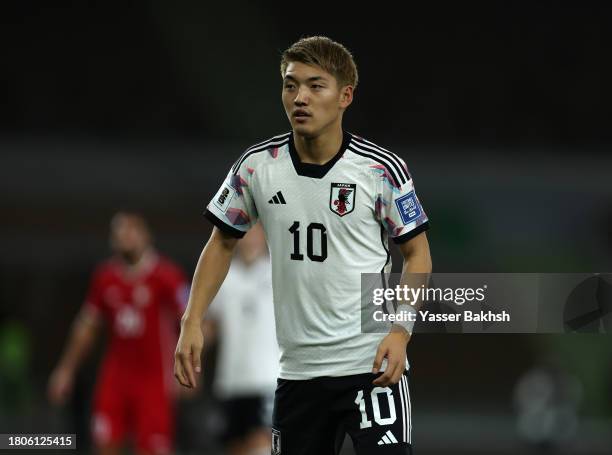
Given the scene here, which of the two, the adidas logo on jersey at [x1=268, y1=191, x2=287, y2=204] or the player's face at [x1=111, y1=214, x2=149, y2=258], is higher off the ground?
the player's face at [x1=111, y1=214, x2=149, y2=258]

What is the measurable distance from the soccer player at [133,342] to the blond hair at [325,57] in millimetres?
4676

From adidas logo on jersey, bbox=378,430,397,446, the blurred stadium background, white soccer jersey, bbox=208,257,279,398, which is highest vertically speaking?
the blurred stadium background

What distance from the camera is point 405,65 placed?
72.0ft

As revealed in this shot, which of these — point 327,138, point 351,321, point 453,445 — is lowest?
point 453,445

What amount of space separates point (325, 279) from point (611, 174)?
17.5 m

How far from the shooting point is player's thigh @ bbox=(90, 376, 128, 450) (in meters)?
8.39

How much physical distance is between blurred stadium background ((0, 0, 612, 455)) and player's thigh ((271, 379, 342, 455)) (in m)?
11.2

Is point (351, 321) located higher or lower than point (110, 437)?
higher

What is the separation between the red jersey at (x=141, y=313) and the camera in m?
8.55

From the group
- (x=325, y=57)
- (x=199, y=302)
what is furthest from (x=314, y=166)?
(x=199, y=302)

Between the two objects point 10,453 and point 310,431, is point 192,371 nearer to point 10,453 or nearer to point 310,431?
point 310,431

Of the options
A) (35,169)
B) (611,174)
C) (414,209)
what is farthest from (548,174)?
(414,209)

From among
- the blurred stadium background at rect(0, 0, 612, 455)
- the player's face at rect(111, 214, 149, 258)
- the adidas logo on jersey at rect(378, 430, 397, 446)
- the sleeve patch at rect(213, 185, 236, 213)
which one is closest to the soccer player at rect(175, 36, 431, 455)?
the adidas logo on jersey at rect(378, 430, 397, 446)

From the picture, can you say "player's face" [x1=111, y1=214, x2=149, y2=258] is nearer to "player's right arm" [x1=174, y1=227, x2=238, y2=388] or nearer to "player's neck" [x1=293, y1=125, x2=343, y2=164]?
"player's right arm" [x1=174, y1=227, x2=238, y2=388]
